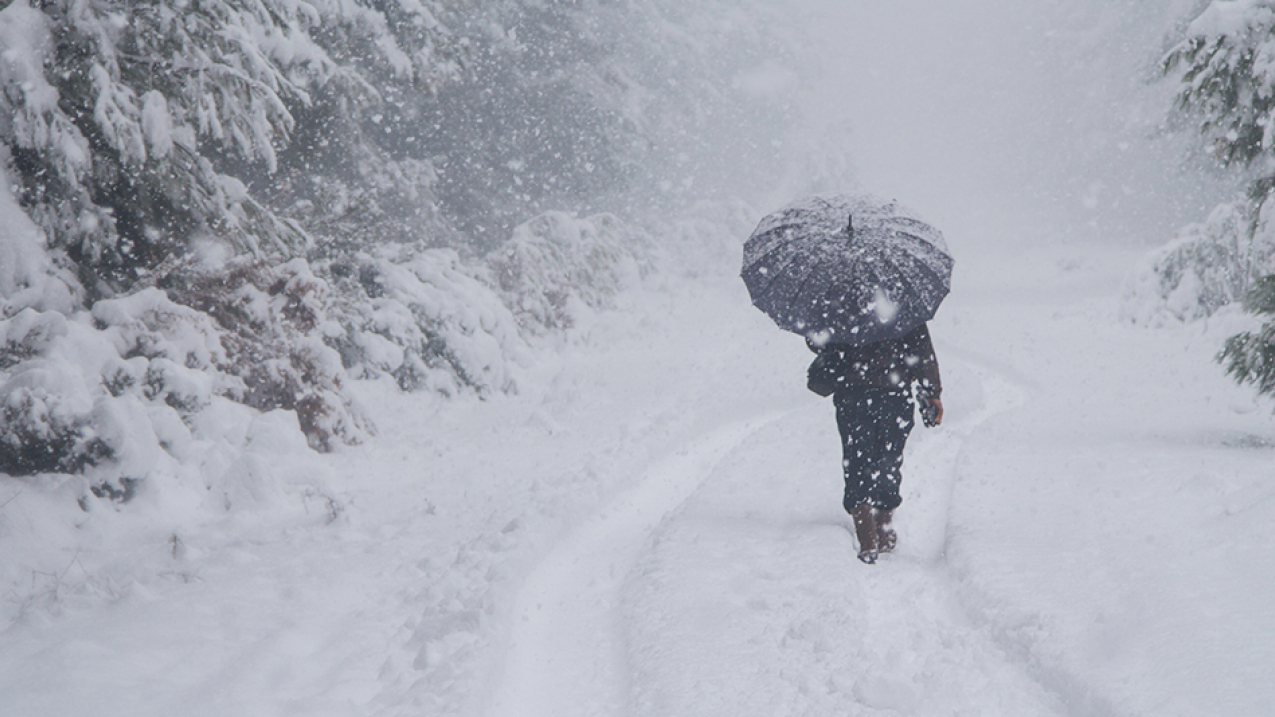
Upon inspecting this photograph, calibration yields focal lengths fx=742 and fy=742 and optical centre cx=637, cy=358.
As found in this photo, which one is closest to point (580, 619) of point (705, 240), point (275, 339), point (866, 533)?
point (866, 533)

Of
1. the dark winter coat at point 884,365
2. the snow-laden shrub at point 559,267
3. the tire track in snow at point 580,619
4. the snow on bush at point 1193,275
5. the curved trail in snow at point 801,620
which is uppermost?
the snow on bush at point 1193,275

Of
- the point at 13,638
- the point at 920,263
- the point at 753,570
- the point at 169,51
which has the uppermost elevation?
the point at 169,51

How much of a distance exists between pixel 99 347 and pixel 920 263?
231 inches

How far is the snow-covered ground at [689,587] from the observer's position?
10.6ft

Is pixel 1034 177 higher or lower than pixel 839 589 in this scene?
higher

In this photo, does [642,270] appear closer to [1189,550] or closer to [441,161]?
[441,161]

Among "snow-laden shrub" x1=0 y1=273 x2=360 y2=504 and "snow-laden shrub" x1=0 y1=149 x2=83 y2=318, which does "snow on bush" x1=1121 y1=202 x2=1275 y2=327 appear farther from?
"snow-laden shrub" x1=0 y1=149 x2=83 y2=318

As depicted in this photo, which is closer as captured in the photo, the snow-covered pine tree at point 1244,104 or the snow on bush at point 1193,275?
the snow-covered pine tree at point 1244,104

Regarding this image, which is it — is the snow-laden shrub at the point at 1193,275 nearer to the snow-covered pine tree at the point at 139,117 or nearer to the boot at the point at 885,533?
the boot at the point at 885,533

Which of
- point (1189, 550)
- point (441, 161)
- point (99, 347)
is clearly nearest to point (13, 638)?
point (99, 347)

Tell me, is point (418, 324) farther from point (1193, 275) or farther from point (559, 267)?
point (1193, 275)

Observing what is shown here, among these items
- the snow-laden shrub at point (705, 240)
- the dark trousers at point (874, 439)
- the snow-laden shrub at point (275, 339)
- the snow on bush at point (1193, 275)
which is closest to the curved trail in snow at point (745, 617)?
the dark trousers at point (874, 439)

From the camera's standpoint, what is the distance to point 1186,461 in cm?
566

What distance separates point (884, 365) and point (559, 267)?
10.8m
